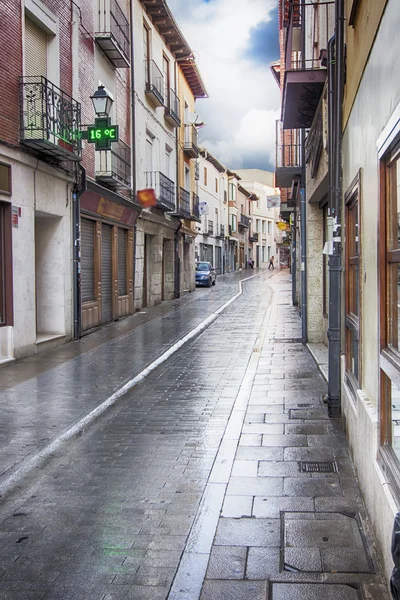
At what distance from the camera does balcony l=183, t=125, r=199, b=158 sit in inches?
1131

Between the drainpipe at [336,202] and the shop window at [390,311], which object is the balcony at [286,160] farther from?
the shop window at [390,311]

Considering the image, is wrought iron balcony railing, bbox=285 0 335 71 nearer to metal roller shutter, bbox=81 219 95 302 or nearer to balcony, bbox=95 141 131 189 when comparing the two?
balcony, bbox=95 141 131 189

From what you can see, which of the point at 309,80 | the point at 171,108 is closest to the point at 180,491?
the point at 309,80

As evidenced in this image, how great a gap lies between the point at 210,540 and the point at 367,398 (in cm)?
153

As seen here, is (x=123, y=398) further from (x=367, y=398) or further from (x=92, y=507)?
(x=367, y=398)

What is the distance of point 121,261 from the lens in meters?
19.3

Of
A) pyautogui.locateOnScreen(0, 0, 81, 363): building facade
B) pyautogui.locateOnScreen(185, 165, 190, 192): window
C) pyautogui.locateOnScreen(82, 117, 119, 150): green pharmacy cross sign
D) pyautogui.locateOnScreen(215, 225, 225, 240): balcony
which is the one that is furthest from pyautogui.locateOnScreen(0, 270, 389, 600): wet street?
pyautogui.locateOnScreen(215, 225, 225, 240): balcony

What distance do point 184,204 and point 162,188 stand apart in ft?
17.2

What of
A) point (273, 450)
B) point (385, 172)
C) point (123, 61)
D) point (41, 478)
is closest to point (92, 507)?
point (41, 478)

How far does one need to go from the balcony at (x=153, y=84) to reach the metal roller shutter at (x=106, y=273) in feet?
20.3

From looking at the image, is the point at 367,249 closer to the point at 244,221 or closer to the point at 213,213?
the point at 213,213

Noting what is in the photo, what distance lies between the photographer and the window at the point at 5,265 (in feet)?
36.1

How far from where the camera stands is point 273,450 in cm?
584

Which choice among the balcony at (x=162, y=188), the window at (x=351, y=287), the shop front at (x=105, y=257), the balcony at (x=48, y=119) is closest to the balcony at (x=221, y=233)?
the balcony at (x=162, y=188)
